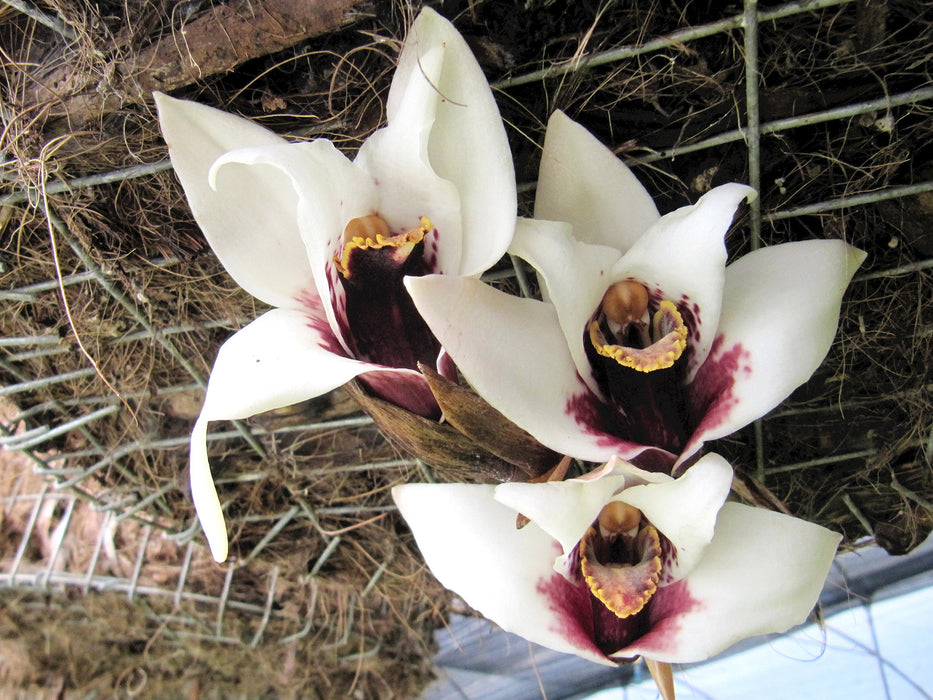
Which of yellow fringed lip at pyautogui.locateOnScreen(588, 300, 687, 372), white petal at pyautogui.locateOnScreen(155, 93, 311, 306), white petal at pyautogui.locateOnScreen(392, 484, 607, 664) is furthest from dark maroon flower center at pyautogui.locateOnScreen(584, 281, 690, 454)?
white petal at pyautogui.locateOnScreen(155, 93, 311, 306)

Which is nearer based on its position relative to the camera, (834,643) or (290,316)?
(290,316)

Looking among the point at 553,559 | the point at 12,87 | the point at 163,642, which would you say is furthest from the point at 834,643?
the point at 12,87

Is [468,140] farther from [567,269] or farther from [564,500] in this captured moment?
[564,500]

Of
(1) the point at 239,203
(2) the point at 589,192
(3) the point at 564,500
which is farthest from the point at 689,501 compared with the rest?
(1) the point at 239,203

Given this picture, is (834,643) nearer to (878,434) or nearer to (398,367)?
(878,434)

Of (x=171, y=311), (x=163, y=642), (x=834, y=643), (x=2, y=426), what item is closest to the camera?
(x=171, y=311)

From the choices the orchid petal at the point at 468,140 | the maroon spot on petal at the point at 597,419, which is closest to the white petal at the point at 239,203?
the orchid petal at the point at 468,140
